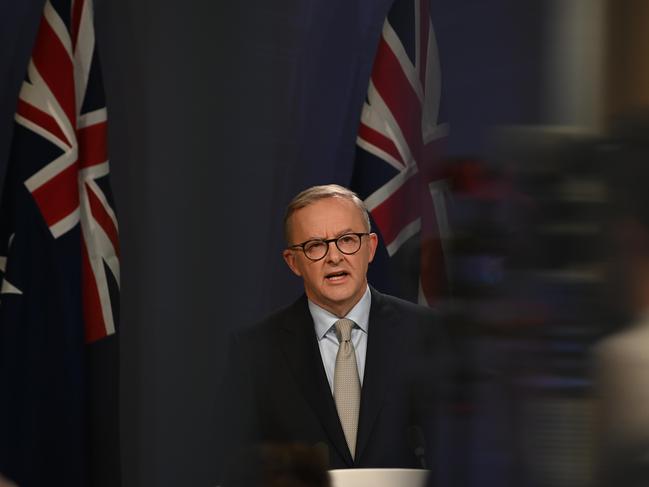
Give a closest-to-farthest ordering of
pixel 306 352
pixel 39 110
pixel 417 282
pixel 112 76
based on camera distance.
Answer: pixel 417 282
pixel 306 352
pixel 39 110
pixel 112 76

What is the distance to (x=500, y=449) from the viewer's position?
0.39m

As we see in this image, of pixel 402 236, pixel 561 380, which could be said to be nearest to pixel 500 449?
pixel 561 380

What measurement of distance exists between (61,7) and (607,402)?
3122 millimetres

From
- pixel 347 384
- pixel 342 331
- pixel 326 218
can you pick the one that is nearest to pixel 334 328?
pixel 342 331

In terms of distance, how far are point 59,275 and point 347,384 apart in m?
1.25

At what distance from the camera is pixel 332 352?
2314mm

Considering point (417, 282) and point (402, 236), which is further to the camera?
point (402, 236)

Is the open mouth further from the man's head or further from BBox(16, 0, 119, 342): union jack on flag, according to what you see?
BBox(16, 0, 119, 342): union jack on flag

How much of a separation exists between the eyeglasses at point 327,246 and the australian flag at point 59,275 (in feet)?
3.75

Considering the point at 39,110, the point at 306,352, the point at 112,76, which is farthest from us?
the point at 112,76

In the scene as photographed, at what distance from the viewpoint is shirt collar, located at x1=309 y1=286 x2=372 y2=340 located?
231cm

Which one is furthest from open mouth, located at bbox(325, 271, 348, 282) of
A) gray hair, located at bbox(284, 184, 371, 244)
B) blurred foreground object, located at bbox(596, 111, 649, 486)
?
blurred foreground object, located at bbox(596, 111, 649, 486)

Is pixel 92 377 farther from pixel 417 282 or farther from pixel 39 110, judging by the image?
pixel 417 282

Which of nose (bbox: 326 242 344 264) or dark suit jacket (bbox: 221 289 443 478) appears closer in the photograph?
dark suit jacket (bbox: 221 289 443 478)
